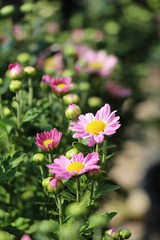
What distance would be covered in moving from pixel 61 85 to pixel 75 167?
1.19 feet

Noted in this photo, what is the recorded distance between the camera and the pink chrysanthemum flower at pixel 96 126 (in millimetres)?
1112

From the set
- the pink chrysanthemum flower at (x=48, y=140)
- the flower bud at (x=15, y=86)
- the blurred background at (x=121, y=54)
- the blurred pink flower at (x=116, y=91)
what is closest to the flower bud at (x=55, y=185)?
the pink chrysanthemum flower at (x=48, y=140)

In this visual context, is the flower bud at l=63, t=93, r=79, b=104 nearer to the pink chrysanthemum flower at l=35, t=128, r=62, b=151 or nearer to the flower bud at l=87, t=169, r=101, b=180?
the pink chrysanthemum flower at l=35, t=128, r=62, b=151

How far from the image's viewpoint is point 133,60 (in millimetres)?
2666

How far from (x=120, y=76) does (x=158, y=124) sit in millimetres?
640

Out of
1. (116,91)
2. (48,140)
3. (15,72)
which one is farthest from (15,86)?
(116,91)

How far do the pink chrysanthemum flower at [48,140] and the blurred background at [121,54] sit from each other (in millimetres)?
467

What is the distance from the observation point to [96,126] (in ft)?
3.76

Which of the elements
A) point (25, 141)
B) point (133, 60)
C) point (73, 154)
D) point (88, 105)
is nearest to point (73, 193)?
point (73, 154)

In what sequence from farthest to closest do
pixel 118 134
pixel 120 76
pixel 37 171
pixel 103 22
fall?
1. pixel 103 22
2. pixel 120 76
3. pixel 118 134
4. pixel 37 171

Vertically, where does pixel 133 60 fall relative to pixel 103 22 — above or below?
below

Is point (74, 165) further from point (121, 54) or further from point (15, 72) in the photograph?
point (121, 54)

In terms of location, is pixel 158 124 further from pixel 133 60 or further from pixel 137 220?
pixel 137 220

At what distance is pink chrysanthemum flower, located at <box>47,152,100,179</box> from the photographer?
1.02 m
